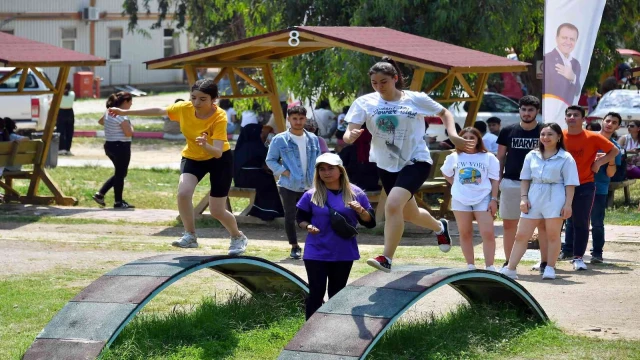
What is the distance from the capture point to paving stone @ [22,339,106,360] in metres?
7.11

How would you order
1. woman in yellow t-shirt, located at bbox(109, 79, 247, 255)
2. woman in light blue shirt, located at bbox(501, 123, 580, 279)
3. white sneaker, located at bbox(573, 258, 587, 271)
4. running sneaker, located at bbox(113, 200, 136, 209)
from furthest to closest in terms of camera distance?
1. running sneaker, located at bbox(113, 200, 136, 209)
2. white sneaker, located at bbox(573, 258, 587, 271)
3. woman in light blue shirt, located at bbox(501, 123, 580, 279)
4. woman in yellow t-shirt, located at bbox(109, 79, 247, 255)

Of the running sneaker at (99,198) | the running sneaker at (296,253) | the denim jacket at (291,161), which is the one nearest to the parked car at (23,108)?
the running sneaker at (99,198)

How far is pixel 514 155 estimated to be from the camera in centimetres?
1094

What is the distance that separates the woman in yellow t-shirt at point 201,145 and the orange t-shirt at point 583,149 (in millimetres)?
3693

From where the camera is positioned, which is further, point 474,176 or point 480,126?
point 480,126

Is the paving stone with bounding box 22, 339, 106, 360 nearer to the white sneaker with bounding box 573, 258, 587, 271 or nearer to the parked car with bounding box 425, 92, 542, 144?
the white sneaker with bounding box 573, 258, 587, 271

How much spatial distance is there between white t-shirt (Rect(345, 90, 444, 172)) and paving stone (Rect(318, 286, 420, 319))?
3.72ft

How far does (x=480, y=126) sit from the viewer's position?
16547 millimetres

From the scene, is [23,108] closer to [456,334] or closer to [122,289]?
[122,289]

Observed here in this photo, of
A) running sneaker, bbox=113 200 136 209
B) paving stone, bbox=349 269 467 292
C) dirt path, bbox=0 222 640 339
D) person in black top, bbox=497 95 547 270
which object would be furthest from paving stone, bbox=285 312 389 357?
running sneaker, bbox=113 200 136 209

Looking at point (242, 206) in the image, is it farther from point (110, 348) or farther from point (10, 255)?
point (110, 348)

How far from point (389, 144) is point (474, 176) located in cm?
243

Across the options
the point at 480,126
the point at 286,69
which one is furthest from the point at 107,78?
the point at 480,126

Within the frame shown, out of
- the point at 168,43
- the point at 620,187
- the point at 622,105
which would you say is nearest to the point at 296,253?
the point at 620,187
